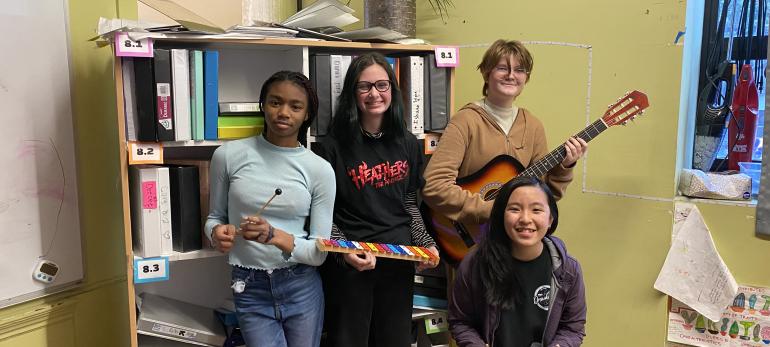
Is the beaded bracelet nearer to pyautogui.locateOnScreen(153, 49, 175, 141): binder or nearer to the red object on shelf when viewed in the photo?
pyautogui.locateOnScreen(153, 49, 175, 141): binder

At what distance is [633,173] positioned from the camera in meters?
2.20

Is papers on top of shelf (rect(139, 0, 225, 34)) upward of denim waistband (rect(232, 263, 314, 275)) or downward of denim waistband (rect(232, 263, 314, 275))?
upward

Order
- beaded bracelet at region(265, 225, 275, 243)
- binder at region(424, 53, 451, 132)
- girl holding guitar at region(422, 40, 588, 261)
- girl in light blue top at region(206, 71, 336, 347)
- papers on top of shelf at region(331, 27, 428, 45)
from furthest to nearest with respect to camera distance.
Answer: binder at region(424, 53, 451, 132)
papers on top of shelf at region(331, 27, 428, 45)
girl holding guitar at region(422, 40, 588, 261)
girl in light blue top at region(206, 71, 336, 347)
beaded bracelet at region(265, 225, 275, 243)

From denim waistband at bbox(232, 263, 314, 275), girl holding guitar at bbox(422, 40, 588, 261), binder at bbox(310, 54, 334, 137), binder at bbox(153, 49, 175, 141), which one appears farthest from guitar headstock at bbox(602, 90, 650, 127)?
binder at bbox(153, 49, 175, 141)

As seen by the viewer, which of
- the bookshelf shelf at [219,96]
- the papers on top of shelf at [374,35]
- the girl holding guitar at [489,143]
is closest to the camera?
the bookshelf shelf at [219,96]

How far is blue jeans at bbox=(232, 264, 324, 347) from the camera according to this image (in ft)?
5.61

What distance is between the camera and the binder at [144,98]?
175cm

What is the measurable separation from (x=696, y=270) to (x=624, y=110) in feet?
2.19

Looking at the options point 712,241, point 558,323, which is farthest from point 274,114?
point 712,241

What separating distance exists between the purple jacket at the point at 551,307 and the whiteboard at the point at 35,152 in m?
1.36

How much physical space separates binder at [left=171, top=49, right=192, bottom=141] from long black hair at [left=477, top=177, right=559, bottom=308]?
0.99 m

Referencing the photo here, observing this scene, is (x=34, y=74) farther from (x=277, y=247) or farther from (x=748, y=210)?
(x=748, y=210)

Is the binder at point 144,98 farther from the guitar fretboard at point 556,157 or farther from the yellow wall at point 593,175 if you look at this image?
the guitar fretboard at point 556,157

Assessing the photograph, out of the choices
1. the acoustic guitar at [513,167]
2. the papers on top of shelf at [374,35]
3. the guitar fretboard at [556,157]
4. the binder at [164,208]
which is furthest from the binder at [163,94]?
the guitar fretboard at [556,157]
